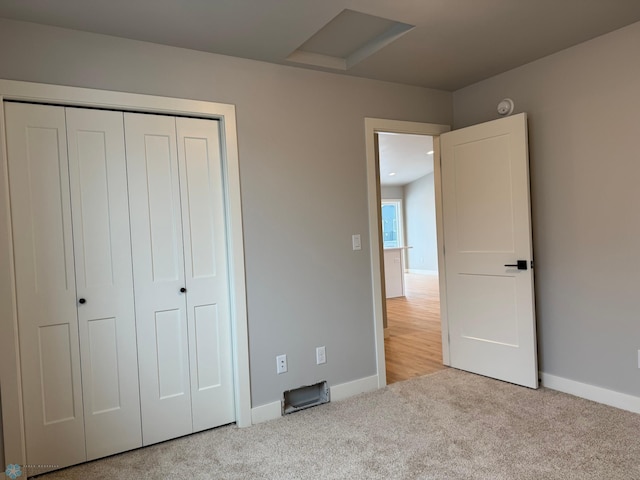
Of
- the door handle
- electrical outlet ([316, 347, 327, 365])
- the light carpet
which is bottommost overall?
the light carpet

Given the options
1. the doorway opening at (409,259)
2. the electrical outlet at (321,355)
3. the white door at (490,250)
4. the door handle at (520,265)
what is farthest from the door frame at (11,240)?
the door handle at (520,265)

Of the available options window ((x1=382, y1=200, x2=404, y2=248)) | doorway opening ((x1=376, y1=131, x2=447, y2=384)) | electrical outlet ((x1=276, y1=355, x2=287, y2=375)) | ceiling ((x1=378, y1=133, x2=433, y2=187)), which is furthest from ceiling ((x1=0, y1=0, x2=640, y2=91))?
window ((x1=382, y1=200, x2=404, y2=248))

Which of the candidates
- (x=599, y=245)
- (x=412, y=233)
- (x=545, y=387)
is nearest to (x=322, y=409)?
(x=545, y=387)

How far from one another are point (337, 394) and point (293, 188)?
1.49m

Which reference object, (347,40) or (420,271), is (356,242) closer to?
(347,40)

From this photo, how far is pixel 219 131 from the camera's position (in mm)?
2719

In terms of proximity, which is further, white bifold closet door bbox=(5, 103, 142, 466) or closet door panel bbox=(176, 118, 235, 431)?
closet door panel bbox=(176, 118, 235, 431)

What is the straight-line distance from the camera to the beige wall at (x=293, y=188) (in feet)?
8.36

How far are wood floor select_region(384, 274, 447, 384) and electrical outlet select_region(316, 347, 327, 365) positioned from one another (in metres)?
0.69

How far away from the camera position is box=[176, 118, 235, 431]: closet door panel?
103 inches

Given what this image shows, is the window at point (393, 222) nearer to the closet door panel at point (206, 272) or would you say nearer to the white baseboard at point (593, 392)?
the white baseboard at point (593, 392)

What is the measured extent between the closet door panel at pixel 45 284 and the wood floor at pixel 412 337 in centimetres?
221

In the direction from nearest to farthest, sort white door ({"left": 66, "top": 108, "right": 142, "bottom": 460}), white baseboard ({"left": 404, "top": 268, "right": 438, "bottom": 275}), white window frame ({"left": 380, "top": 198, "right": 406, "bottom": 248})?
white door ({"left": 66, "top": 108, "right": 142, "bottom": 460}) → white baseboard ({"left": 404, "top": 268, "right": 438, "bottom": 275}) → white window frame ({"left": 380, "top": 198, "right": 406, "bottom": 248})

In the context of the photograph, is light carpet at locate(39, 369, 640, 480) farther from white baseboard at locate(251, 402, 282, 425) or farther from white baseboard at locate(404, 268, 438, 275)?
white baseboard at locate(404, 268, 438, 275)
